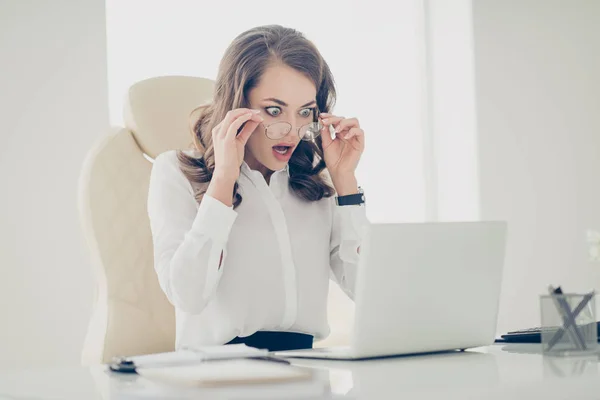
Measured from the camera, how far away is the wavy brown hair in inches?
69.4

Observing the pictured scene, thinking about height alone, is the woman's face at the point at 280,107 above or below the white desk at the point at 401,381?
above

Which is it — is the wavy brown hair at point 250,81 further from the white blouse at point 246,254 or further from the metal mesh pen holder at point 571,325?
the metal mesh pen holder at point 571,325

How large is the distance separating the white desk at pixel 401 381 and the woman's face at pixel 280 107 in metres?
0.70

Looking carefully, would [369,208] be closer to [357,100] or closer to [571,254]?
[357,100]

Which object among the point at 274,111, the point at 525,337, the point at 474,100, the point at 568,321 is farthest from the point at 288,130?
the point at 474,100

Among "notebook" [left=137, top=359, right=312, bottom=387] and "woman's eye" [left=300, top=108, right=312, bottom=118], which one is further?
"woman's eye" [left=300, top=108, right=312, bottom=118]

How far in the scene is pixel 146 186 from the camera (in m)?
1.89

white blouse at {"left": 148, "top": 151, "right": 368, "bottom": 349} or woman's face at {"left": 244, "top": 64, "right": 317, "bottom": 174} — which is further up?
woman's face at {"left": 244, "top": 64, "right": 317, "bottom": 174}

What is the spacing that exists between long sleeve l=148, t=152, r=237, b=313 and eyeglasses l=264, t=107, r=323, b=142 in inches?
8.3

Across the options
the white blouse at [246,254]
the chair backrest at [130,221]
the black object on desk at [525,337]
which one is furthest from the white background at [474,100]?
the black object on desk at [525,337]

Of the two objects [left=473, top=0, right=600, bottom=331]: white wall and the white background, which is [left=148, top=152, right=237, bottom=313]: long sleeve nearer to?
the white background

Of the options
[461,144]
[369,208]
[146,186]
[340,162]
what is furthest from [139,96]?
[461,144]

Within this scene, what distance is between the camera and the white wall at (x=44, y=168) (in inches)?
103

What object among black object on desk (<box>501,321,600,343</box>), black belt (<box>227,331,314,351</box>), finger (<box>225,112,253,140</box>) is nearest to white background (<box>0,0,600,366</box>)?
finger (<box>225,112,253,140</box>)
